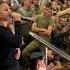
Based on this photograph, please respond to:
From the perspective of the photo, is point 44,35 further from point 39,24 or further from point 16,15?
point 16,15

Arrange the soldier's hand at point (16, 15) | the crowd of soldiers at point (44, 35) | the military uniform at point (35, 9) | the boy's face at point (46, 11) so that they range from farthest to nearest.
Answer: the military uniform at point (35, 9)
the soldier's hand at point (16, 15)
the boy's face at point (46, 11)
the crowd of soldiers at point (44, 35)

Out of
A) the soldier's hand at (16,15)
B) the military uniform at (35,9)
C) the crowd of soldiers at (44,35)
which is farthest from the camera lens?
the military uniform at (35,9)

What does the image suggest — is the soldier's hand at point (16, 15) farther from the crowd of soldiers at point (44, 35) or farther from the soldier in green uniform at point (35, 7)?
the soldier in green uniform at point (35, 7)

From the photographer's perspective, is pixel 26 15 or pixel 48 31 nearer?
pixel 48 31

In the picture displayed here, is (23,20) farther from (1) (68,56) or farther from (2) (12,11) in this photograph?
(1) (68,56)

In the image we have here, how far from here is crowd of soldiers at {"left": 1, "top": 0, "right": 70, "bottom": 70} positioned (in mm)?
3154

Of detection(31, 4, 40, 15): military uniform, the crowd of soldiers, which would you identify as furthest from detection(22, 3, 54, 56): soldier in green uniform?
detection(31, 4, 40, 15): military uniform

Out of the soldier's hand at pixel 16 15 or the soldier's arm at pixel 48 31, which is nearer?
the soldier's arm at pixel 48 31

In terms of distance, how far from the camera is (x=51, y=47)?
3029 mm

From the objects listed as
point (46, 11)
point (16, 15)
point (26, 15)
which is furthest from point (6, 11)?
point (46, 11)

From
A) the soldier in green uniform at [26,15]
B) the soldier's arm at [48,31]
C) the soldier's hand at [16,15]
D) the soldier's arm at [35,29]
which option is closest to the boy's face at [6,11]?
the soldier's hand at [16,15]

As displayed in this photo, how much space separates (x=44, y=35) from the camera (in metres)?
3.20

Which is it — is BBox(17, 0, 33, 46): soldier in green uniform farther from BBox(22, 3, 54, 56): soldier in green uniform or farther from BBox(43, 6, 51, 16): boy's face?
BBox(43, 6, 51, 16): boy's face

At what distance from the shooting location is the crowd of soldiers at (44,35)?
10.3ft
